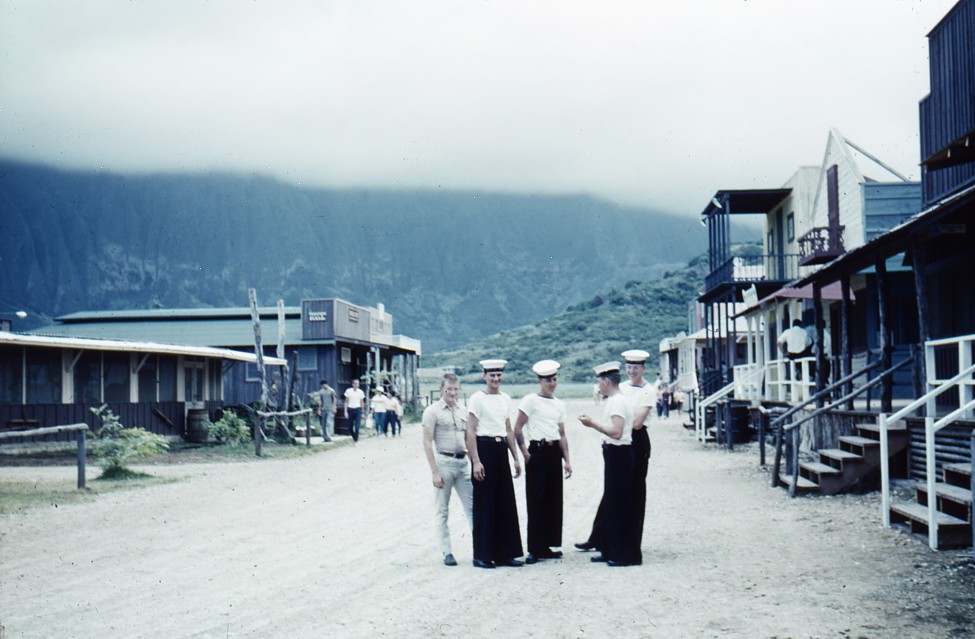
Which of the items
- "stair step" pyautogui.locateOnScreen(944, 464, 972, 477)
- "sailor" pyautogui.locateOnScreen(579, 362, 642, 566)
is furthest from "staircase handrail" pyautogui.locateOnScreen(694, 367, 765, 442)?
"sailor" pyautogui.locateOnScreen(579, 362, 642, 566)

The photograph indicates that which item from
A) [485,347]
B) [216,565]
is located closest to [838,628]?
[216,565]

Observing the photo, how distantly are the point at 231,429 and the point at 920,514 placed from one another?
18881 mm

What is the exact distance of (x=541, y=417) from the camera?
30.5 ft

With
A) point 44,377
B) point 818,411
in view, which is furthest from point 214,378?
point 818,411

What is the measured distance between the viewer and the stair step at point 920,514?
9.18m

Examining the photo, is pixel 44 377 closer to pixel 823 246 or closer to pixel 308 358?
pixel 308 358

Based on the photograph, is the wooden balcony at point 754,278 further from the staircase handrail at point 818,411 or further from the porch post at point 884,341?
the porch post at point 884,341

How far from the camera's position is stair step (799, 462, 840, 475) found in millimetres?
13633

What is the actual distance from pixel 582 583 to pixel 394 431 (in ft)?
79.4

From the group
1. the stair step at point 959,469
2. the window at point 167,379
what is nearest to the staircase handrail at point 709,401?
the window at point 167,379

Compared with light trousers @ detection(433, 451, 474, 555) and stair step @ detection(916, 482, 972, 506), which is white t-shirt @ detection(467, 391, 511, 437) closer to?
light trousers @ detection(433, 451, 474, 555)

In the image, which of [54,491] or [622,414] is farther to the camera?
[54,491]

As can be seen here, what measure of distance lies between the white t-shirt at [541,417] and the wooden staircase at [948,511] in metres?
3.37

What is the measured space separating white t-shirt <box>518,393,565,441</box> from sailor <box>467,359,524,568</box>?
26cm
